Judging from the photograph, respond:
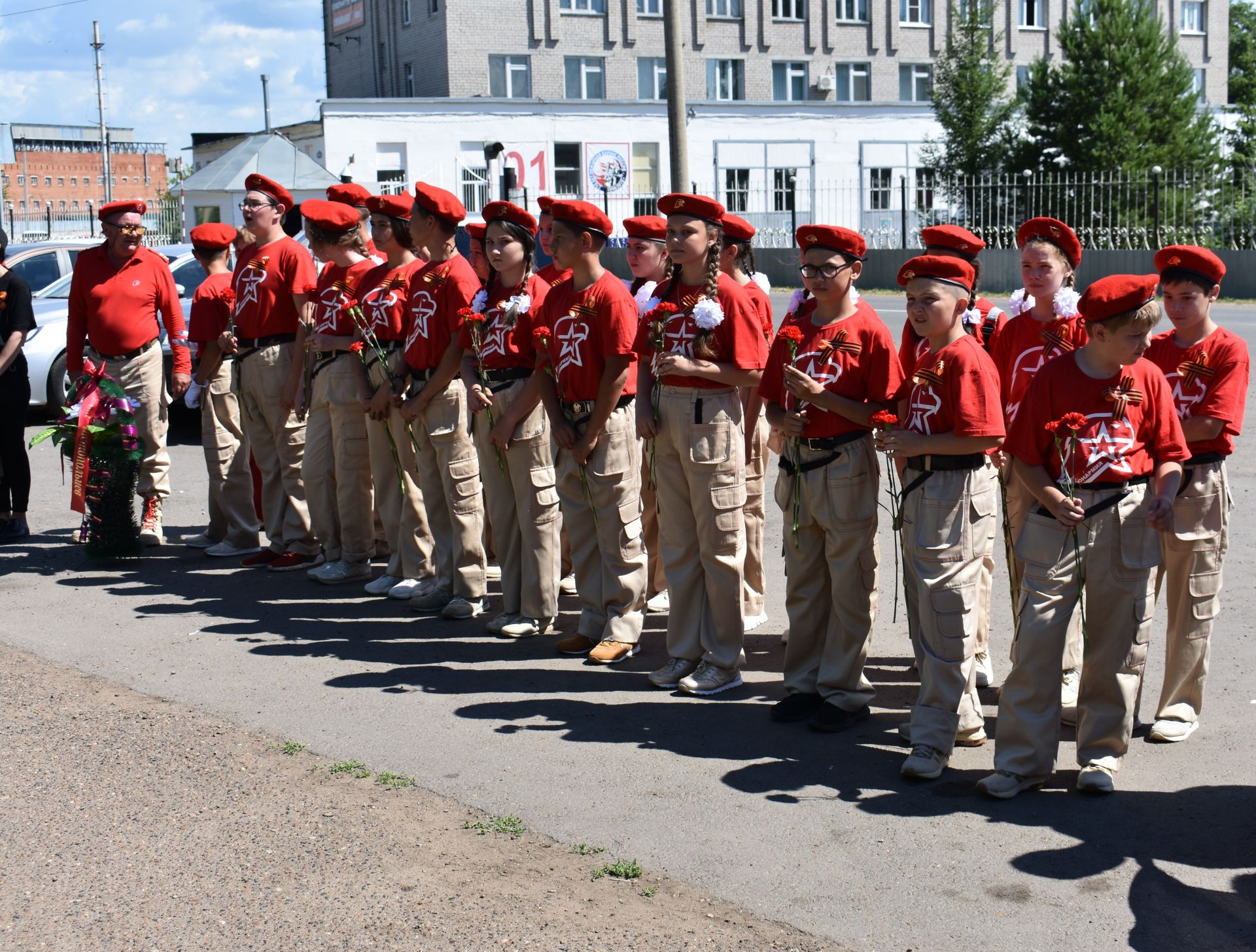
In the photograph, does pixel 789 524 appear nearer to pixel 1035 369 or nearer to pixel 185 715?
pixel 1035 369

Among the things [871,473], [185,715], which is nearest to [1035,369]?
[871,473]

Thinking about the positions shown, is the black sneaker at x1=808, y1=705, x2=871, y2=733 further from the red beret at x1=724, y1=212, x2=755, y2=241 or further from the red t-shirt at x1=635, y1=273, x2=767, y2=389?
the red beret at x1=724, y1=212, x2=755, y2=241

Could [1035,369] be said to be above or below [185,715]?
above

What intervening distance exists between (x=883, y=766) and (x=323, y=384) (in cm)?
432

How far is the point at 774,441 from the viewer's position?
21.7 ft

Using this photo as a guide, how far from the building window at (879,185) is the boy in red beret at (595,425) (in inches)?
1701

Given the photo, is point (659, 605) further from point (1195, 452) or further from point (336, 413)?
point (1195, 452)

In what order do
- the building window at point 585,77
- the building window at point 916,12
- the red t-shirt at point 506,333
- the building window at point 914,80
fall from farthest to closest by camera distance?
1. the building window at point 914,80
2. the building window at point 916,12
3. the building window at point 585,77
4. the red t-shirt at point 506,333

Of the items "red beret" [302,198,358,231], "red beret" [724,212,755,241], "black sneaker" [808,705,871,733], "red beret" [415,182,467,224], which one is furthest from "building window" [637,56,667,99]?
"black sneaker" [808,705,871,733]

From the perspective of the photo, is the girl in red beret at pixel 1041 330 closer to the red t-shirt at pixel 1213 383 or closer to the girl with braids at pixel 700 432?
the red t-shirt at pixel 1213 383

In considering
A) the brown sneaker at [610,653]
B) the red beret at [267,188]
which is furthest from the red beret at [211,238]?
the brown sneaker at [610,653]

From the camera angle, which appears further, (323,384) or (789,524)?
(323,384)

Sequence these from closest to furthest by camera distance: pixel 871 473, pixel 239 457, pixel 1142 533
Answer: pixel 1142 533 < pixel 871 473 < pixel 239 457

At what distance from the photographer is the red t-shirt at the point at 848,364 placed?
5414 mm
